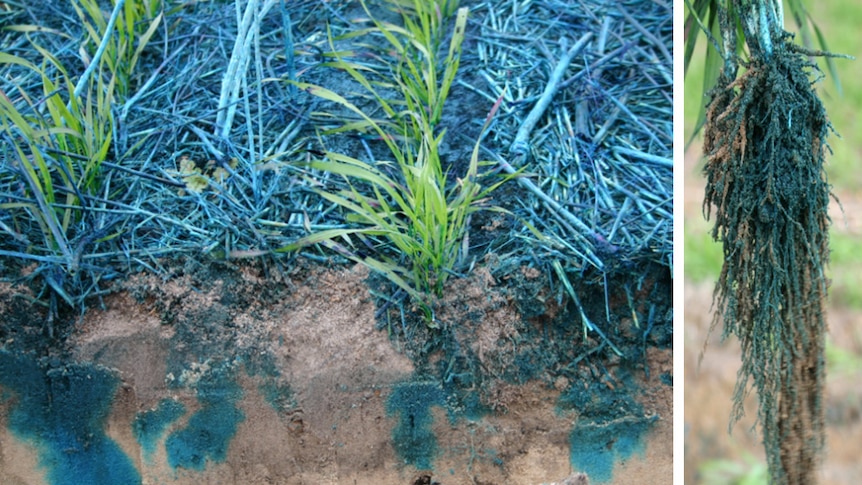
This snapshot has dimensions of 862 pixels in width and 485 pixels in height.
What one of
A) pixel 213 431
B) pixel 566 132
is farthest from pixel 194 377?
pixel 566 132

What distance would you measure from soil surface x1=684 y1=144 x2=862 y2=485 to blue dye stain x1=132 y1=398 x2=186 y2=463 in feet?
3.74

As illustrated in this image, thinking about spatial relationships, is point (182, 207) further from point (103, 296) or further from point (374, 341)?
point (374, 341)

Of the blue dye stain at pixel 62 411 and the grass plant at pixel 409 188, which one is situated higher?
the grass plant at pixel 409 188

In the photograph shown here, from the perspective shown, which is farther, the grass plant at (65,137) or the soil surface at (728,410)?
the soil surface at (728,410)

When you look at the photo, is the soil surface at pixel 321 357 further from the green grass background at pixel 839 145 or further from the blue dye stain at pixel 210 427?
the green grass background at pixel 839 145

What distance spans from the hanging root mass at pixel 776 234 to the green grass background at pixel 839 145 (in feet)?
2.82

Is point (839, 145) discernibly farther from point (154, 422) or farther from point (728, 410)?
point (154, 422)

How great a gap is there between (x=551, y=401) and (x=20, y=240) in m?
0.79

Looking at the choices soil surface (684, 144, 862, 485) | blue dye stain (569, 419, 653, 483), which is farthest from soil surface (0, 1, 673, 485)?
soil surface (684, 144, 862, 485)

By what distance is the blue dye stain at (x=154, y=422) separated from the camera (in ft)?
3.88

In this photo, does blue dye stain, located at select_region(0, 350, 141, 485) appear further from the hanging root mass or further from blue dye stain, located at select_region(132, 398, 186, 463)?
the hanging root mass

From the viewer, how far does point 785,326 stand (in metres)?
1.10

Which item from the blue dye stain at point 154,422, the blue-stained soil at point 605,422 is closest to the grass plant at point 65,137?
the blue dye stain at point 154,422

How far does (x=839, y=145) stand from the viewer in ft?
7.86
